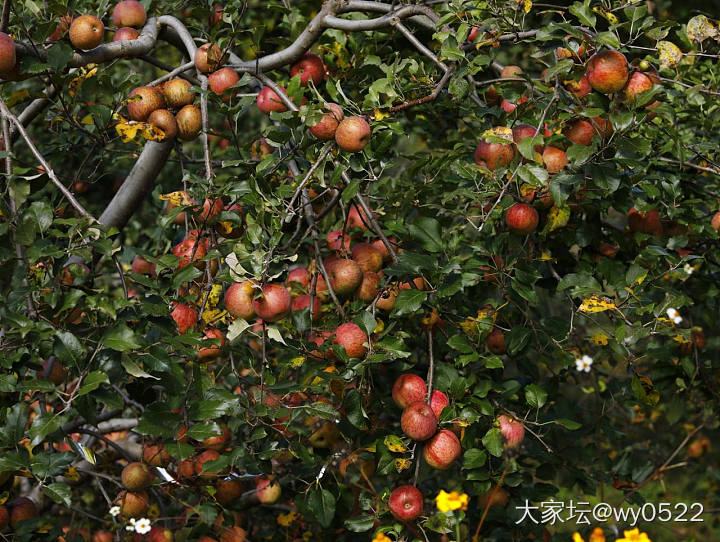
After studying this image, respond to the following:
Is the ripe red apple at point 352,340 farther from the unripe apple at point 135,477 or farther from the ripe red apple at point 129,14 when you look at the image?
the ripe red apple at point 129,14

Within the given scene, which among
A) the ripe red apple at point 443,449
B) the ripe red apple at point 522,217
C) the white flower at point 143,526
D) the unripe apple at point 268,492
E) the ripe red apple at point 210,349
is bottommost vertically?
the unripe apple at point 268,492

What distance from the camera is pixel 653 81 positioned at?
1623 millimetres

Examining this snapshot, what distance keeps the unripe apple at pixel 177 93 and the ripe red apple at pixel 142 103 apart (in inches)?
1.7

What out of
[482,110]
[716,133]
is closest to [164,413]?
[482,110]

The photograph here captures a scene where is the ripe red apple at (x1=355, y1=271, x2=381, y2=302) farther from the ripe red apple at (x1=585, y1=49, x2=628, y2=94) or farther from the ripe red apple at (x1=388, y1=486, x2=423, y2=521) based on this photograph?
the ripe red apple at (x1=585, y1=49, x2=628, y2=94)

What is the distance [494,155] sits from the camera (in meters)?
1.82

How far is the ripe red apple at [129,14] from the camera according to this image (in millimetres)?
1966

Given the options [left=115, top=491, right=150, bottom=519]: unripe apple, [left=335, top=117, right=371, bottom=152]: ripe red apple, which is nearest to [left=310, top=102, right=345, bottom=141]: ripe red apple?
[left=335, top=117, right=371, bottom=152]: ripe red apple

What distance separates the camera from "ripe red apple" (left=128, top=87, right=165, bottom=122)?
6.01ft

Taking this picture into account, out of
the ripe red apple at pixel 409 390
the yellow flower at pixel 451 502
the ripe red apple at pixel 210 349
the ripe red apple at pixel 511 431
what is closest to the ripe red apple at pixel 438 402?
the ripe red apple at pixel 409 390

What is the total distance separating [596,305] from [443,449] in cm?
48

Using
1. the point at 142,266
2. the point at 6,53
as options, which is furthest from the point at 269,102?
the point at 142,266

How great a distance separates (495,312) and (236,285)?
0.66 m

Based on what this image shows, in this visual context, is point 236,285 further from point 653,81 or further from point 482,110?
point 653,81
